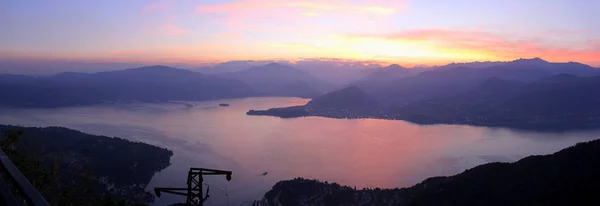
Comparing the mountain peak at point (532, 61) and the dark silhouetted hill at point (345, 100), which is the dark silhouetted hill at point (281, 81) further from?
the mountain peak at point (532, 61)

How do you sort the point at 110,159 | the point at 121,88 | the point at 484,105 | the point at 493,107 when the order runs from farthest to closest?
the point at 121,88 < the point at 484,105 < the point at 493,107 < the point at 110,159

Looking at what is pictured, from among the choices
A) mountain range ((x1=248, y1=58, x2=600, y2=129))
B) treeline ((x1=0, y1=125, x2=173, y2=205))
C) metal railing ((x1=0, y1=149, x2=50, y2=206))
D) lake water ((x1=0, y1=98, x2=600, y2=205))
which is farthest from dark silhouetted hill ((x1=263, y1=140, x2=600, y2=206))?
mountain range ((x1=248, y1=58, x2=600, y2=129))

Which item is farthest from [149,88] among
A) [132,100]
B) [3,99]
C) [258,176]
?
[258,176]

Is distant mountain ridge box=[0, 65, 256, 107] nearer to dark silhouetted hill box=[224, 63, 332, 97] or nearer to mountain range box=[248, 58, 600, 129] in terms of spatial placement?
dark silhouetted hill box=[224, 63, 332, 97]

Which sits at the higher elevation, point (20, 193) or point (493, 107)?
point (20, 193)

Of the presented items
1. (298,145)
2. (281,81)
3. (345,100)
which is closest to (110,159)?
(298,145)

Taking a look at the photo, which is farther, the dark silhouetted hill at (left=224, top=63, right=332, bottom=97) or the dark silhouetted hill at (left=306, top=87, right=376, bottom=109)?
the dark silhouetted hill at (left=224, top=63, right=332, bottom=97)

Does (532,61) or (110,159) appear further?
(532,61)

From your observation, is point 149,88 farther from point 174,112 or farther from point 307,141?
point 307,141

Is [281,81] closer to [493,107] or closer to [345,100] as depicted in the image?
[345,100]
